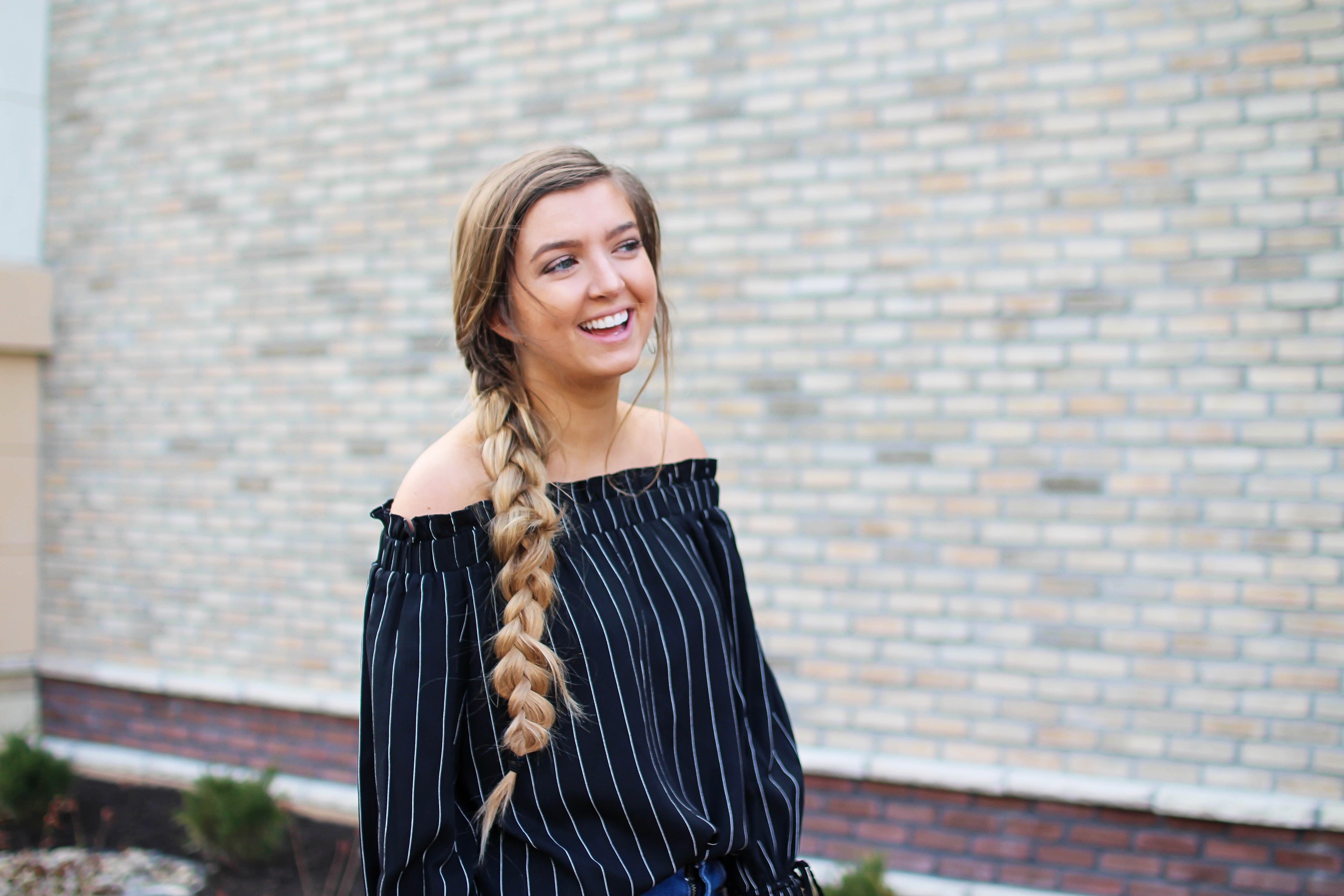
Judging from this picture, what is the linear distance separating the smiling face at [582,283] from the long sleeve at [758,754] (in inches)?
18.9

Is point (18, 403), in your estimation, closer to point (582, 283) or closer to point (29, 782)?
point (29, 782)

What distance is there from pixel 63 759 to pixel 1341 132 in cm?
596

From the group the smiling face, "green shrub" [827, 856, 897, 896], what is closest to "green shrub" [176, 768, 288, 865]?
"green shrub" [827, 856, 897, 896]

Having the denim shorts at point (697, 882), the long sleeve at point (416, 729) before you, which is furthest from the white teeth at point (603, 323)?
the denim shorts at point (697, 882)

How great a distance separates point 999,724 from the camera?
3418 mm

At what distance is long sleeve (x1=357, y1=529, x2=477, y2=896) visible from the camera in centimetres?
135

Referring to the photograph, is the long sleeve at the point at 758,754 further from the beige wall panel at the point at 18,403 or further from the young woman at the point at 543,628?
the beige wall panel at the point at 18,403

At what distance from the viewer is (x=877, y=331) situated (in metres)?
3.59

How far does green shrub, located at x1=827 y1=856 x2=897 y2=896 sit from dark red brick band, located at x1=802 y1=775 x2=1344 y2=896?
1.68 ft

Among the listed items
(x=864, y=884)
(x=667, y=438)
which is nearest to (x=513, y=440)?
(x=667, y=438)

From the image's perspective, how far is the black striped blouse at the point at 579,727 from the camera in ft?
4.47

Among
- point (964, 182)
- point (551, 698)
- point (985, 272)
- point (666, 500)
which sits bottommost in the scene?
point (551, 698)

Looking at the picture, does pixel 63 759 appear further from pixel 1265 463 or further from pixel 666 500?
pixel 1265 463

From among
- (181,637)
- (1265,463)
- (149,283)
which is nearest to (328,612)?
(181,637)
